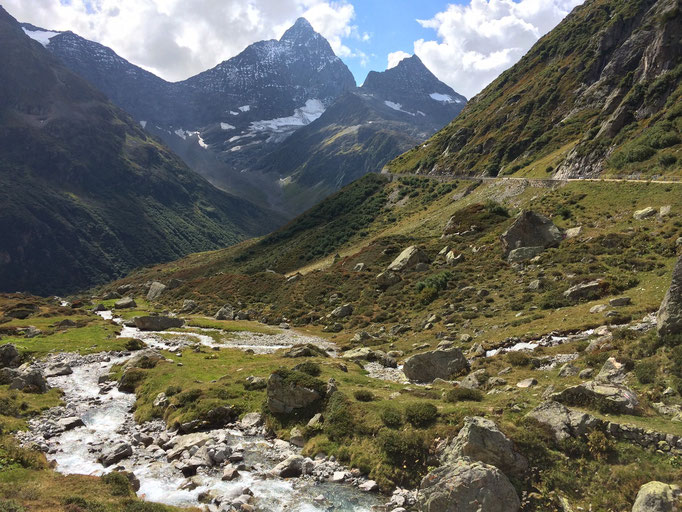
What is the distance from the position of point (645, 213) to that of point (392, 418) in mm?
45691

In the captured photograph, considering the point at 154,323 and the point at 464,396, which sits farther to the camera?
the point at 154,323

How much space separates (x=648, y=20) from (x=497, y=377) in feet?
486

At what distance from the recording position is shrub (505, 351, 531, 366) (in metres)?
27.3

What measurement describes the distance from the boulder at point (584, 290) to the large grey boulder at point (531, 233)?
15681 millimetres

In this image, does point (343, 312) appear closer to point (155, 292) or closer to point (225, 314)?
point (225, 314)

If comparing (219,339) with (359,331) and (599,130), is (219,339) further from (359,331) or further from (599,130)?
(599,130)

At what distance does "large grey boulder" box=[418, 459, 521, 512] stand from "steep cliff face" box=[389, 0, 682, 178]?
6433cm

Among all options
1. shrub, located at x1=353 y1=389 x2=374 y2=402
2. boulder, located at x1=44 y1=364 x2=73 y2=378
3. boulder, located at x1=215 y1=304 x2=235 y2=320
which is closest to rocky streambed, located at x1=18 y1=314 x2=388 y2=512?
shrub, located at x1=353 y1=389 x2=374 y2=402

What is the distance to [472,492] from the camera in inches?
593

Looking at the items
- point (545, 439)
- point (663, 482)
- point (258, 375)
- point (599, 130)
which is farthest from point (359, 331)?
point (599, 130)

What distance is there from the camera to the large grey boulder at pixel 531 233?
2060 inches

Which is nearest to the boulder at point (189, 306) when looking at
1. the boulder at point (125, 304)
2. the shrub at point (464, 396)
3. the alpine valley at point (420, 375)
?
the alpine valley at point (420, 375)

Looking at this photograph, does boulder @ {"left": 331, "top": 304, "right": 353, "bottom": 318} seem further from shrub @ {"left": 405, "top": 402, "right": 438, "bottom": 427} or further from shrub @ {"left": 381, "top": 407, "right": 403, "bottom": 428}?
shrub @ {"left": 405, "top": 402, "right": 438, "bottom": 427}

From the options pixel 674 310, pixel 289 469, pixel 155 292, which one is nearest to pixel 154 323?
pixel 155 292
